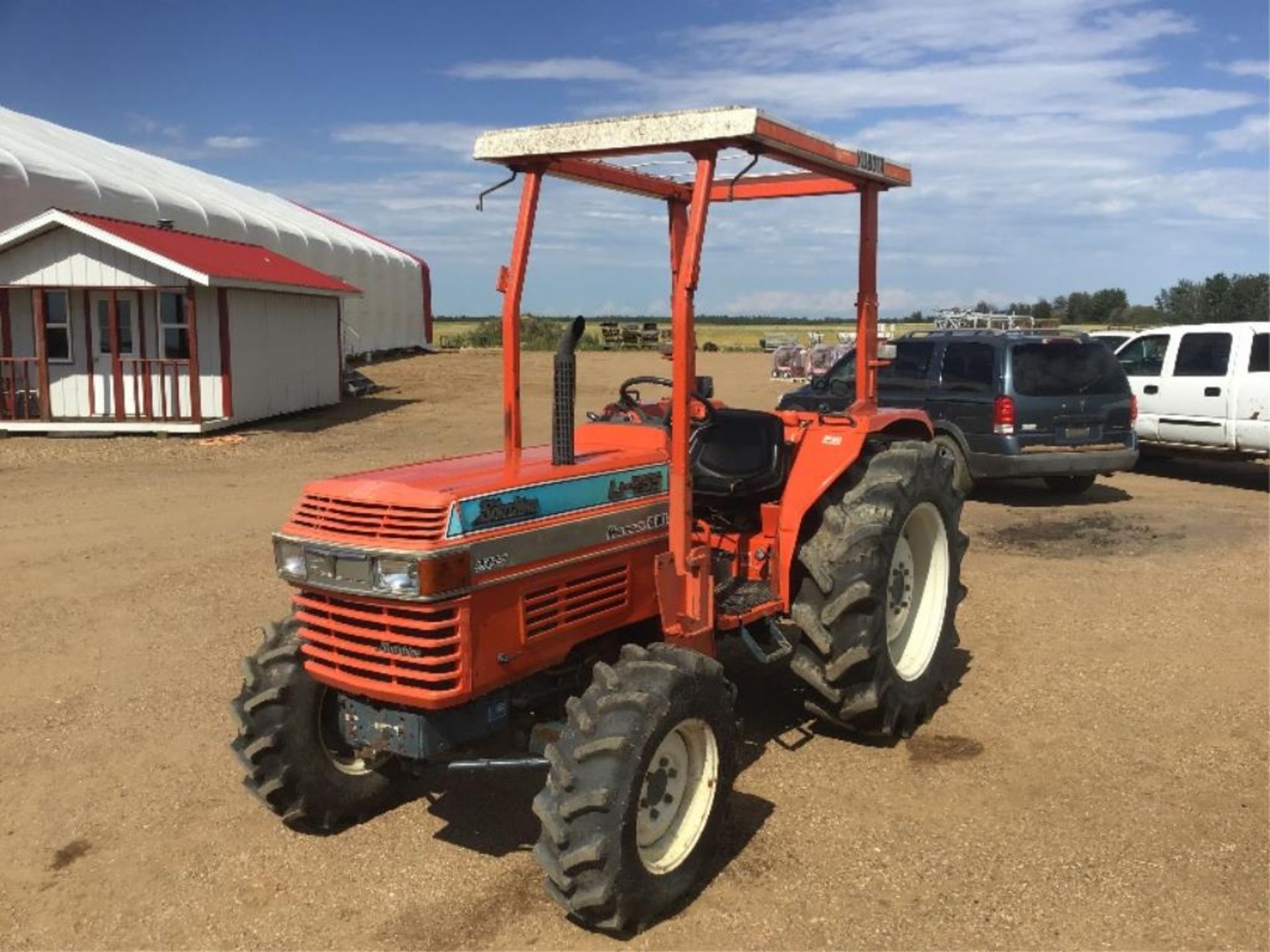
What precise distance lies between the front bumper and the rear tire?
5442mm

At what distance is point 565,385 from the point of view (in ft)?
13.0

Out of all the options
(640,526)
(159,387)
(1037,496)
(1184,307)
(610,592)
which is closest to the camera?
(610,592)

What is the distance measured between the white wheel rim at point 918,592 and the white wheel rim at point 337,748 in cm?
241

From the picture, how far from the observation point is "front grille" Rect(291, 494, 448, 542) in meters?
3.46

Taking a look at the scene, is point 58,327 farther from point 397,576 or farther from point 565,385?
point 397,576

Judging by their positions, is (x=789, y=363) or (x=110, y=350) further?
(x=789, y=363)

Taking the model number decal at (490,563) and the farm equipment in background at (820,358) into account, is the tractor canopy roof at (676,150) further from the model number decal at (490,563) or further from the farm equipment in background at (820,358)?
the farm equipment in background at (820,358)

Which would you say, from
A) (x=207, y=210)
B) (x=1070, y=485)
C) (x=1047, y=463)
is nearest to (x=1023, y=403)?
(x=1047, y=463)

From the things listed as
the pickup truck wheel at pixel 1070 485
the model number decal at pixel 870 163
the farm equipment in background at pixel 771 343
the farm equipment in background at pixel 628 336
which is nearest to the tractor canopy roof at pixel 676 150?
the model number decal at pixel 870 163

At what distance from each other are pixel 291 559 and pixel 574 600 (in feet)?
3.20

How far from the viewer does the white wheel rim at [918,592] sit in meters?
5.30

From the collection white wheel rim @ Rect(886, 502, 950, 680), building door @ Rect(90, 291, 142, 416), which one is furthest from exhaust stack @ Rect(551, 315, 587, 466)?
building door @ Rect(90, 291, 142, 416)

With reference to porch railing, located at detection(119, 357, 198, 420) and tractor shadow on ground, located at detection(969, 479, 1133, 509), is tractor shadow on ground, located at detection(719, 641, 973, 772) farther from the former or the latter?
porch railing, located at detection(119, 357, 198, 420)

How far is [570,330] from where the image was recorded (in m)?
4.02
